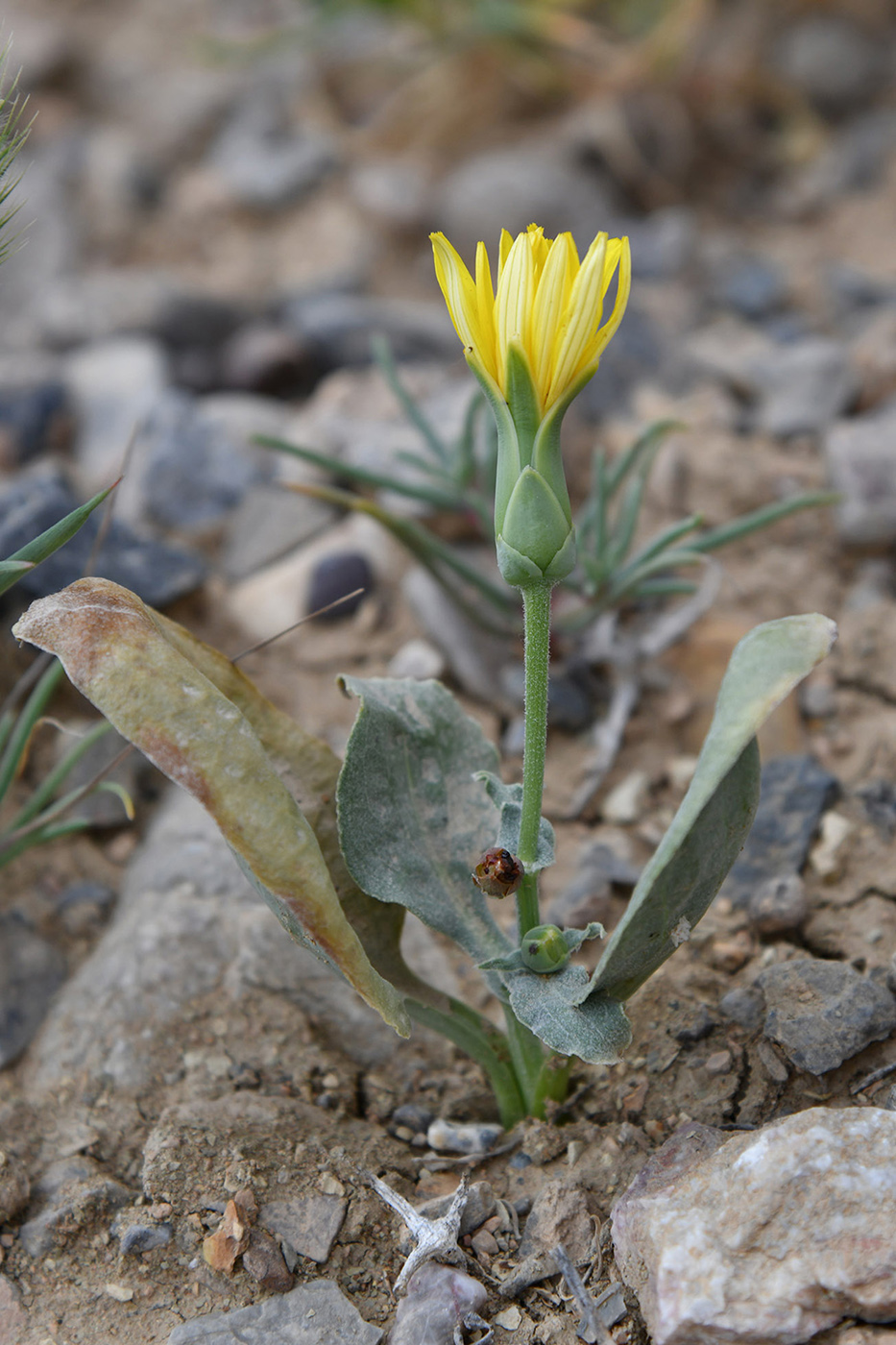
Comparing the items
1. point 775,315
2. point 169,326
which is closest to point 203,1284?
point 169,326

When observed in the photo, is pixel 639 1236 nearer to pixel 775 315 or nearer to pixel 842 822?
pixel 842 822

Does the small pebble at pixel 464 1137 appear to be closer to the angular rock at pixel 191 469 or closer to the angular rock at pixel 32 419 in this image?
the angular rock at pixel 191 469

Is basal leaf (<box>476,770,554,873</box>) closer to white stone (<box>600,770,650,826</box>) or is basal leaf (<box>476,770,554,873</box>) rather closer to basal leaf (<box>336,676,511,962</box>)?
basal leaf (<box>336,676,511,962</box>)

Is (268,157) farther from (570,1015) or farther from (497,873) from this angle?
(570,1015)

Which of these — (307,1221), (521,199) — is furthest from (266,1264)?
(521,199)

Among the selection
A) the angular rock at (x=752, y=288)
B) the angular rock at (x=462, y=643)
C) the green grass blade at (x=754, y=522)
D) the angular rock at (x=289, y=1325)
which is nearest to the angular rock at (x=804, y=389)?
the angular rock at (x=752, y=288)

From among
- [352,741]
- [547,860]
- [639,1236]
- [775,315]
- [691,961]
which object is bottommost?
[775,315]
